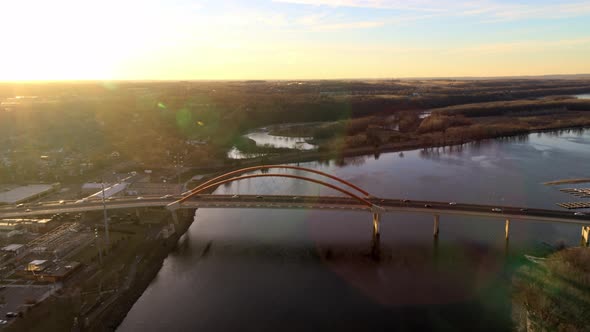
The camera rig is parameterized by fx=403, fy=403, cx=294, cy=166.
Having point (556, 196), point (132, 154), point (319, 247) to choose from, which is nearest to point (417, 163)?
point (556, 196)

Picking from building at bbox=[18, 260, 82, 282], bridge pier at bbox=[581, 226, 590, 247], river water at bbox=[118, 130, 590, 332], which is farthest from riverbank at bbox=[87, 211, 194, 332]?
bridge pier at bbox=[581, 226, 590, 247]

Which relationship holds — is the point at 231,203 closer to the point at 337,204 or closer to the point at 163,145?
the point at 337,204

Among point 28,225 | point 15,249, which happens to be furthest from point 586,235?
point 28,225

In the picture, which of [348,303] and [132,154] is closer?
[348,303]

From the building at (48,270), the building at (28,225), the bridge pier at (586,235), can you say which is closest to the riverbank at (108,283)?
the building at (48,270)

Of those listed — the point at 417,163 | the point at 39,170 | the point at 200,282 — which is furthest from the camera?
the point at 417,163

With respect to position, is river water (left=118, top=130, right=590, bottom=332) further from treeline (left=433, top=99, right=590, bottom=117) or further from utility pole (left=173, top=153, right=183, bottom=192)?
treeline (left=433, top=99, right=590, bottom=117)

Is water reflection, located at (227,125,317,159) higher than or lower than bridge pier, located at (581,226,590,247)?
higher

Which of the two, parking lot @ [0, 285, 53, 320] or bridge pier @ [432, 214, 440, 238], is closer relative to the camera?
parking lot @ [0, 285, 53, 320]
